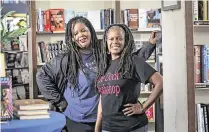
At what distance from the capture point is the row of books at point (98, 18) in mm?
3555

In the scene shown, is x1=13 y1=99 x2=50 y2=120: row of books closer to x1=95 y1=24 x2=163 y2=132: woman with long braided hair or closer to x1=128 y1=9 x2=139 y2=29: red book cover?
x1=95 y1=24 x2=163 y2=132: woman with long braided hair

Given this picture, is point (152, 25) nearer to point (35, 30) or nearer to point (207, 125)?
point (35, 30)

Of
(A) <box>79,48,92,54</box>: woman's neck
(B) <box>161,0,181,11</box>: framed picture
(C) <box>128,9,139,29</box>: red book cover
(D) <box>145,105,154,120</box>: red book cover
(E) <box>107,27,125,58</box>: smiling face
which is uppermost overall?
(C) <box>128,9,139,29</box>: red book cover

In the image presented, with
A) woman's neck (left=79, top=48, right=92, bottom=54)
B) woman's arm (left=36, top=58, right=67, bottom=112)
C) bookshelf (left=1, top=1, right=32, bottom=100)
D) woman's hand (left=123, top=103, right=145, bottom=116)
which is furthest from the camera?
bookshelf (left=1, top=1, right=32, bottom=100)

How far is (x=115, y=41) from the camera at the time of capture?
1989 millimetres

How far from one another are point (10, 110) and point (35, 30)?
6.09 feet

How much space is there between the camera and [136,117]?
193cm

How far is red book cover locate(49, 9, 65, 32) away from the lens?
356 cm

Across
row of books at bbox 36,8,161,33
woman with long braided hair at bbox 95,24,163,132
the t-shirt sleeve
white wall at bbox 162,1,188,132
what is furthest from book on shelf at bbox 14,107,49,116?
row of books at bbox 36,8,161,33

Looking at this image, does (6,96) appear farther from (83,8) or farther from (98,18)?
(83,8)

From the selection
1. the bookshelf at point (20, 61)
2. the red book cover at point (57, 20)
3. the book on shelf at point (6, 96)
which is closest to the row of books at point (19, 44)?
the bookshelf at point (20, 61)

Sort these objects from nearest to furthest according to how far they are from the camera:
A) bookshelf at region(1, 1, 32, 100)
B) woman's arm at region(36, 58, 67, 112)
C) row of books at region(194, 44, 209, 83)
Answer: row of books at region(194, 44, 209, 83), woman's arm at region(36, 58, 67, 112), bookshelf at region(1, 1, 32, 100)

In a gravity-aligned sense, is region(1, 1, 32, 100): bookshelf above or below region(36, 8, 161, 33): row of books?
below

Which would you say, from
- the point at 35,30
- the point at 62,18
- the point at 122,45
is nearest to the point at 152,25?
the point at 62,18
